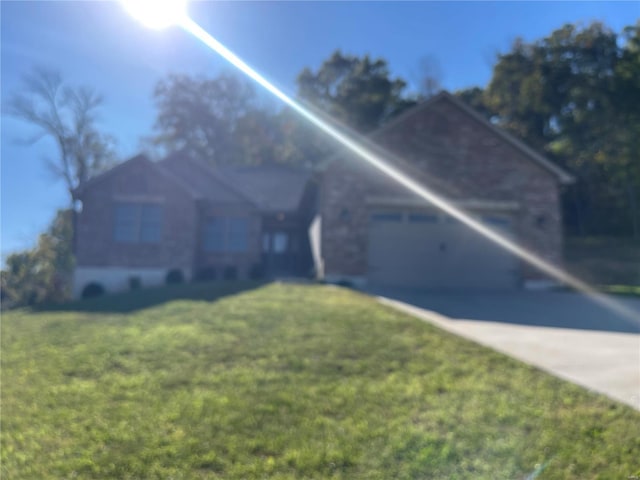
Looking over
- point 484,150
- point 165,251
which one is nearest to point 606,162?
point 484,150

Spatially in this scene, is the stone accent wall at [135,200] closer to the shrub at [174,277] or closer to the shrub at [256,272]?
the shrub at [174,277]

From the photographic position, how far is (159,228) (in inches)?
765

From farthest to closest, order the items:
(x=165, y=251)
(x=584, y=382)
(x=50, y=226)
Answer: (x=165, y=251) → (x=50, y=226) → (x=584, y=382)

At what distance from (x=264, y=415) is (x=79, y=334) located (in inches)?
195

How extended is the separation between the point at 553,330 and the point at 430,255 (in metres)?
7.71

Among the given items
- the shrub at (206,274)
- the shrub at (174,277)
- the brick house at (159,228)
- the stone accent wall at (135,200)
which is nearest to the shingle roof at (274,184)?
the brick house at (159,228)

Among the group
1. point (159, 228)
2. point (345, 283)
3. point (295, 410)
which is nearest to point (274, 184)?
point (159, 228)

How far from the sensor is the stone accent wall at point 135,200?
1914 centimetres

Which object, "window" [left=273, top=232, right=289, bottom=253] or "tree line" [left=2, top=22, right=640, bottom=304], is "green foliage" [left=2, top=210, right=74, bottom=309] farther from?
"window" [left=273, top=232, right=289, bottom=253]

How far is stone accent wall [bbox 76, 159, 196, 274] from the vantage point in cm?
1914

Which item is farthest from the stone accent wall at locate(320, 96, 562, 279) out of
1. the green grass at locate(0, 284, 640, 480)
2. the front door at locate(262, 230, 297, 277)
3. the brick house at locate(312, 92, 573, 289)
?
the green grass at locate(0, 284, 640, 480)

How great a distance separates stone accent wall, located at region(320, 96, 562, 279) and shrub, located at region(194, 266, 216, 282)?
5384mm

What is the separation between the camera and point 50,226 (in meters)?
17.2

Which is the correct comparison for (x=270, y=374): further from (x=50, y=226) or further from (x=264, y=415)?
(x=50, y=226)
